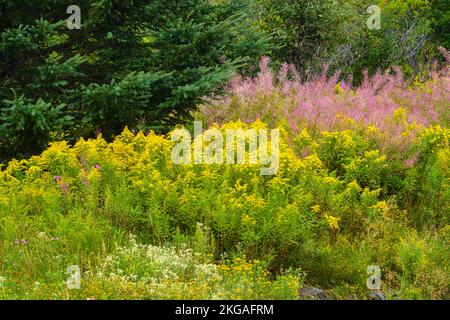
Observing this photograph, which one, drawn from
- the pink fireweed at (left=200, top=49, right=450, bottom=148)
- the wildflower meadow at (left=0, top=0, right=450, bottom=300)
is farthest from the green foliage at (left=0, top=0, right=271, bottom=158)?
the pink fireweed at (left=200, top=49, right=450, bottom=148)

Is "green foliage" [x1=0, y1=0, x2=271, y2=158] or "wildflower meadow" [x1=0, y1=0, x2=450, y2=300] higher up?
"green foliage" [x1=0, y1=0, x2=271, y2=158]

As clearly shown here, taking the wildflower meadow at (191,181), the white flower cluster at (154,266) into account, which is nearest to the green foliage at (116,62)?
the wildflower meadow at (191,181)

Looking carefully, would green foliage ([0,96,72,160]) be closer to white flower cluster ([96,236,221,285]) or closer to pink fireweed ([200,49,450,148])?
white flower cluster ([96,236,221,285])

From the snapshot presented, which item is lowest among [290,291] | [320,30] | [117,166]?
[290,291]

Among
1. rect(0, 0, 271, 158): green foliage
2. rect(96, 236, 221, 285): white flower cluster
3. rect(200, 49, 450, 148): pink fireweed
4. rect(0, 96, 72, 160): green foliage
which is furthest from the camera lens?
rect(200, 49, 450, 148): pink fireweed

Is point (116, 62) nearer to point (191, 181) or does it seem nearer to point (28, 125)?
point (28, 125)

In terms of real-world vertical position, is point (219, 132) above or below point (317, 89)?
below

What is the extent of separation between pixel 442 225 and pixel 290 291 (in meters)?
2.89

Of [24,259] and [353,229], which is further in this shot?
[353,229]

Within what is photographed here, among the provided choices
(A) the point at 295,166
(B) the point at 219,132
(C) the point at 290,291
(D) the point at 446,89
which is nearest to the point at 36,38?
(B) the point at 219,132

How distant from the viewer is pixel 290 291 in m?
4.80

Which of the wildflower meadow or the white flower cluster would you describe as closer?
the white flower cluster

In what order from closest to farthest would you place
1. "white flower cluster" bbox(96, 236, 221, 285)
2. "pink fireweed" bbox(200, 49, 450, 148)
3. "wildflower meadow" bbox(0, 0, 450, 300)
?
"white flower cluster" bbox(96, 236, 221, 285) → "wildflower meadow" bbox(0, 0, 450, 300) → "pink fireweed" bbox(200, 49, 450, 148)

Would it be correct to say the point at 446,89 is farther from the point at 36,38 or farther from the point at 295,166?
the point at 36,38
